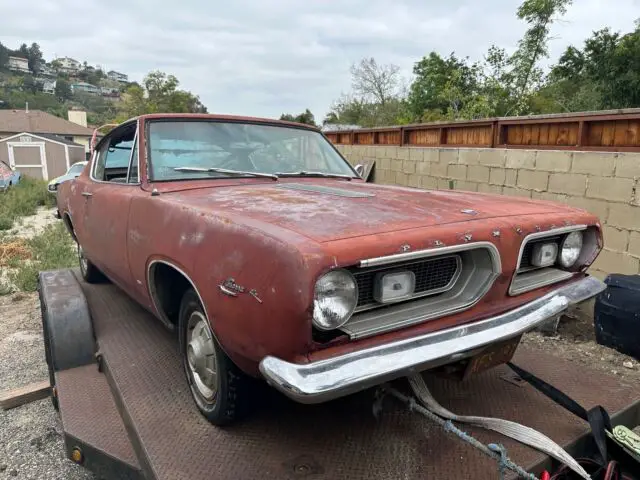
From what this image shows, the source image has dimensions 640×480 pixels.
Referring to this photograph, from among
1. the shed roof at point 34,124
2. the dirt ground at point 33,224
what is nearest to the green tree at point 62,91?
the shed roof at point 34,124

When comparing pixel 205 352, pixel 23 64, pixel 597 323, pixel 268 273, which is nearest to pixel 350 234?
pixel 268 273

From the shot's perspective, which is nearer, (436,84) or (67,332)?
(67,332)

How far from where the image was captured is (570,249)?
2.28 m

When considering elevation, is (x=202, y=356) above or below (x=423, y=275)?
below

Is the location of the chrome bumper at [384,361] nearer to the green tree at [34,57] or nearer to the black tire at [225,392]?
the black tire at [225,392]

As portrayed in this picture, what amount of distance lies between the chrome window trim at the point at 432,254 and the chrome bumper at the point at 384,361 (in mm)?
244

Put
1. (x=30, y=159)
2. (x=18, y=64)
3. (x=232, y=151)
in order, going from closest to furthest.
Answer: (x=232, y=151) < (x=30, y=159) < (x=18, y=64)

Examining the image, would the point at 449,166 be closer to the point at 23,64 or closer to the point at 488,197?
the point at 488,197

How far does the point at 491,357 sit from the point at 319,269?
1.01 metres

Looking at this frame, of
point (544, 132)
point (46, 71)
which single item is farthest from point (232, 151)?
Result: point (46, 71)

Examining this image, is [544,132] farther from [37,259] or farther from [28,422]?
[37,259]

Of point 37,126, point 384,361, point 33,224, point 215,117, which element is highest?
point 37,126

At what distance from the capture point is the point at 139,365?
2506mm

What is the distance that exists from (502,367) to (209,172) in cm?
196
